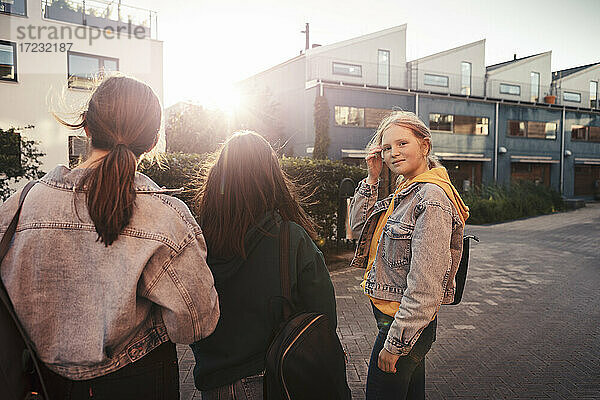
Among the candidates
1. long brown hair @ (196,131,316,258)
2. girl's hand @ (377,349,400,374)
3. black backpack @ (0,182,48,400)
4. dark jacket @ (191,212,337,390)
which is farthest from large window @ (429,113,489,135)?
black backpack @ (0,182,48,400)

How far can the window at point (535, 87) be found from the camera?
1452 inches

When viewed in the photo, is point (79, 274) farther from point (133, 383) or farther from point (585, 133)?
point (585, 133)

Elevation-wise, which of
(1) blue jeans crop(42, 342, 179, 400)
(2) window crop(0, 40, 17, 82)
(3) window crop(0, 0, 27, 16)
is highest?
(3) window crop(0, 0, 27, 16)

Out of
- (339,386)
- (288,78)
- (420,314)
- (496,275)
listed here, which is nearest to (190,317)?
(339,386)

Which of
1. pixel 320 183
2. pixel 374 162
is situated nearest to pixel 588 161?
pixel 320 183

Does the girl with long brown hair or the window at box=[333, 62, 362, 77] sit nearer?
the girl with long brown hair

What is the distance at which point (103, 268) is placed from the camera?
4.79ft

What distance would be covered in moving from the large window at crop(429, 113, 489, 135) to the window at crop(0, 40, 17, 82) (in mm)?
22920

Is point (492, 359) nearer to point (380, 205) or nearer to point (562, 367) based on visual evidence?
point (562, 367)

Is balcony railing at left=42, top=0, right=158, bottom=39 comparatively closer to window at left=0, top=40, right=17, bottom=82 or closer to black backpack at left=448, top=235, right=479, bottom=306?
window at left=0, top=40, right=17, bottom=82

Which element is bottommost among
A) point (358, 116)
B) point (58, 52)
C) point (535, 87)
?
point (358, 116)

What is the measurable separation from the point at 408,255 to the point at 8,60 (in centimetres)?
2063

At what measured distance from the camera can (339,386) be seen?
1.83 meters

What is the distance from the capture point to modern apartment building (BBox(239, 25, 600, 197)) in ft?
89.1
